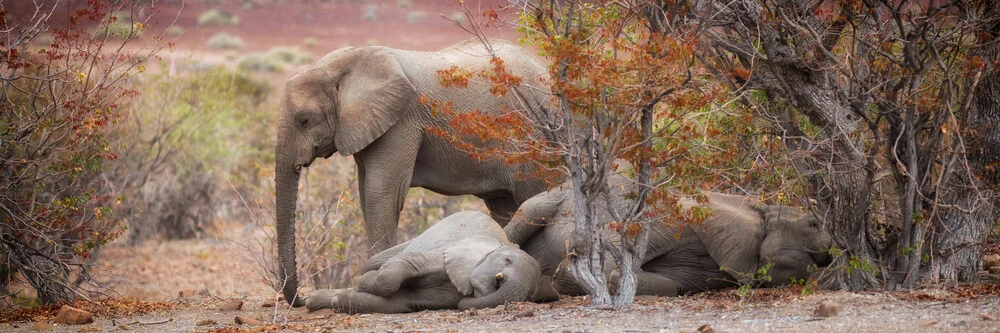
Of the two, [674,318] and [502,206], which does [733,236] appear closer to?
[674,318]

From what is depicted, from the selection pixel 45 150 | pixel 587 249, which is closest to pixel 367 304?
pixel 587 249

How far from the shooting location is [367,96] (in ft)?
37.5

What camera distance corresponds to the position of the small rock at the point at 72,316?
30.4 feet

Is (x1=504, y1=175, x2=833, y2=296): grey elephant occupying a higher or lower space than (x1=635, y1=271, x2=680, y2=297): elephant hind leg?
higher

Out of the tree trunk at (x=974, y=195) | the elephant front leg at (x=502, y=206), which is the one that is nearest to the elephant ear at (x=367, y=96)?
the elephant front leg at (x=502, y=206)

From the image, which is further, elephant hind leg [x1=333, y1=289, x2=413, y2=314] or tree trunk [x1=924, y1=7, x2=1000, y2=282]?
elephant hind leg [x1=333, y1=289, x2=413, y2=314]

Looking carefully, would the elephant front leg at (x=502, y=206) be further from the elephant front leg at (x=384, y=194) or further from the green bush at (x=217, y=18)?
the green bush at (x=217, y=18)

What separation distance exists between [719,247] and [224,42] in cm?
5738

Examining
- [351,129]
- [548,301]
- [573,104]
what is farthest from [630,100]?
[351,129]

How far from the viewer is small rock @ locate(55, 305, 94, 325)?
9266 millimetres

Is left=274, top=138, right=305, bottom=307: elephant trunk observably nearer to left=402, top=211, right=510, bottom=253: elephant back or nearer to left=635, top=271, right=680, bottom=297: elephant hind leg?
left=402, top=211, right=510, bottom=253: elephant back

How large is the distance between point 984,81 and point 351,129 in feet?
18.2

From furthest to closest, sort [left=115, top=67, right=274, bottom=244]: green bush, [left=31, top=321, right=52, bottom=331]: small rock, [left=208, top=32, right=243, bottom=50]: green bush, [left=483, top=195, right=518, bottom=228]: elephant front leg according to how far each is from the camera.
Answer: [left=208, top=32, right=243, bottom=50]: green bush
[left=115, top=67, right=274, bottom=244]: green bush
[left=483, top=195, right=518, bottom=228]: elephant front leg
[left=31, top=321, right=52, bottom=331]: small rock

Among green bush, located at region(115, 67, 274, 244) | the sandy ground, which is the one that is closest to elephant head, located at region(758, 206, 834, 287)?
the sandy ground
